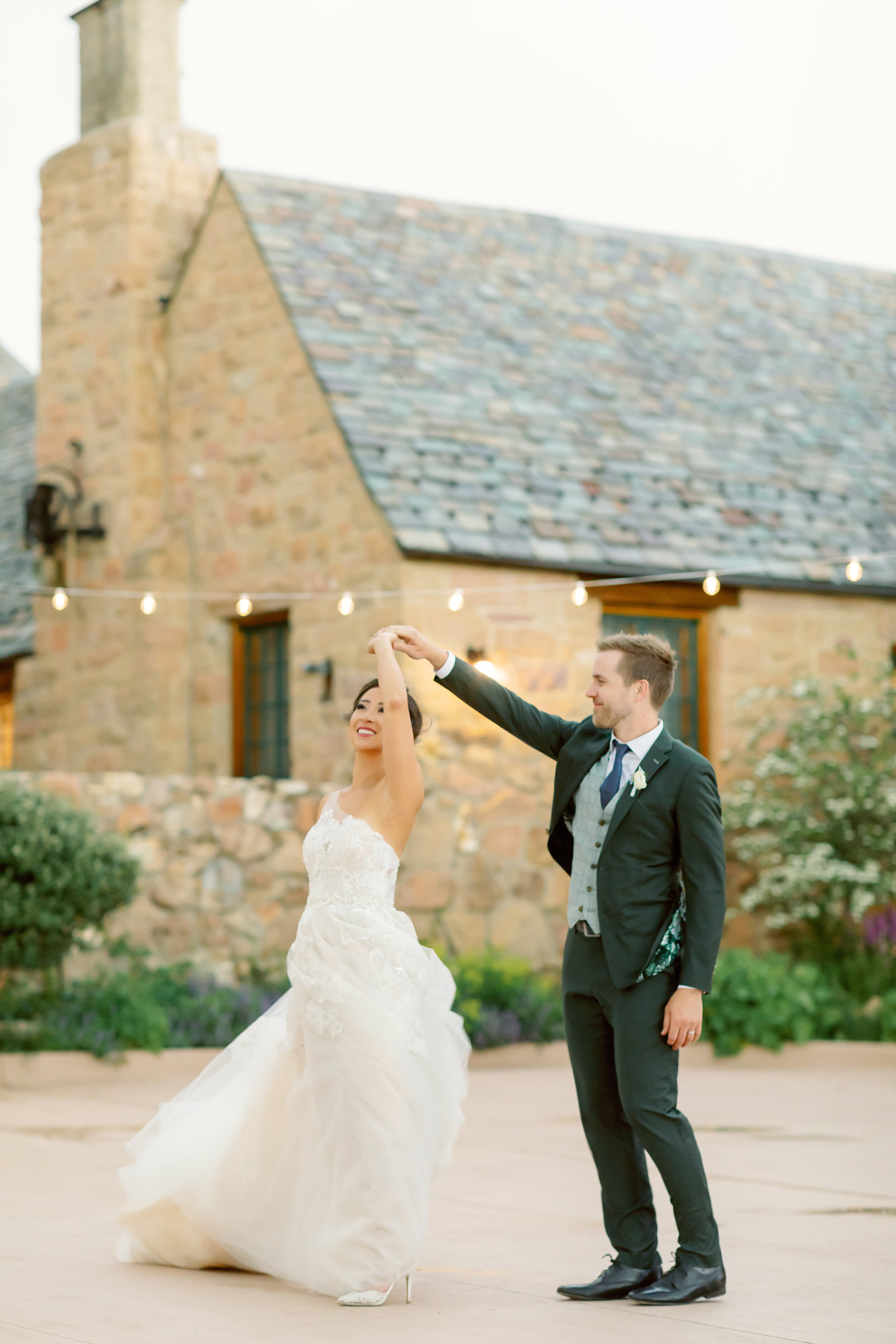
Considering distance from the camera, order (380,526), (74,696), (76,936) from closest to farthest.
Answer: (76,936) < (380,526) < (74,696)

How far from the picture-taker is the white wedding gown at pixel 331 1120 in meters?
4.92

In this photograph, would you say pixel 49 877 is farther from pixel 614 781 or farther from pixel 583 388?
pixel 583 388

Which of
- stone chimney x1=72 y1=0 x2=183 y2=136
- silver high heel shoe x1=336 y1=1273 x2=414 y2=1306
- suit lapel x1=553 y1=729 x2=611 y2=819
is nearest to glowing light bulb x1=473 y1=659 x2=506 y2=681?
stone chimney x1=72 y1=0 x2=183 y2=136

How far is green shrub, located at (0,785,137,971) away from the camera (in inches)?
395

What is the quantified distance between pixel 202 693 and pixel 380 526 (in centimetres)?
267

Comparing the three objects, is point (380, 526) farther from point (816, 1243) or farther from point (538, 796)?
point (816, 1243)

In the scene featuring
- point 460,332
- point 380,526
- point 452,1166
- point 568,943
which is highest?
point 460,332

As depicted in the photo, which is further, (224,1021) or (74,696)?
(74,696)

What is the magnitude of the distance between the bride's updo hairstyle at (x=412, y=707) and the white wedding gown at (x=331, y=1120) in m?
0.31

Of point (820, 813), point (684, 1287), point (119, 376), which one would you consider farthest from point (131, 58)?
point (684, 1287)

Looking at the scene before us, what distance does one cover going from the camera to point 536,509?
13016 mm

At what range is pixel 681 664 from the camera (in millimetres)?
13617

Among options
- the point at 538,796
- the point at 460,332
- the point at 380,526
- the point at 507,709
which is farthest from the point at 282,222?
the point at 507,709

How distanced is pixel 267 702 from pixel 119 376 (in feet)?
9.87
